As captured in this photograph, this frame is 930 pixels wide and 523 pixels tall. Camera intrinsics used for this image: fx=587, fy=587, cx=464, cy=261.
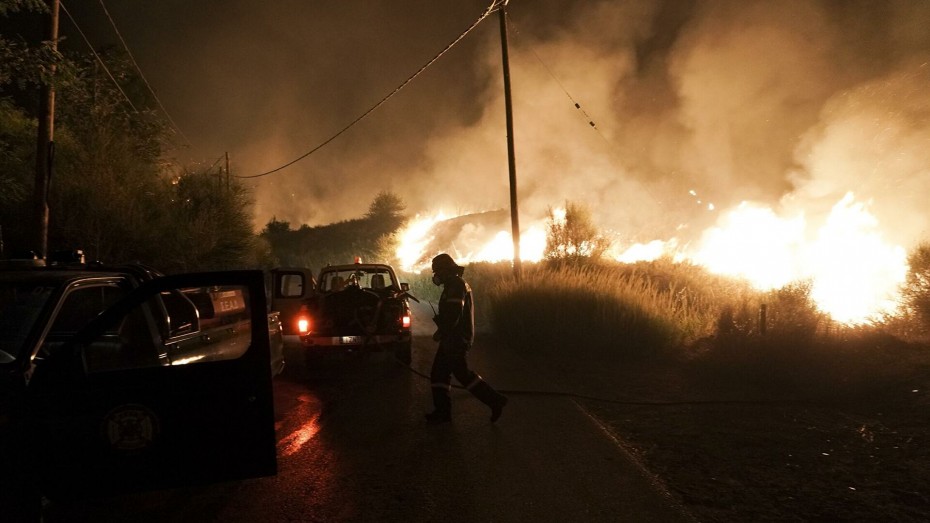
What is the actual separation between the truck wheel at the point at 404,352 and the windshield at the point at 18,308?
6069mm

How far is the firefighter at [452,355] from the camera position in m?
6.45

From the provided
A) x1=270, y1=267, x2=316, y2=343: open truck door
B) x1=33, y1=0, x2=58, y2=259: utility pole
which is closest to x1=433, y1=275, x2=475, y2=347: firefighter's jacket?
x1=270, y1=267, x2=316, y2=343: open truck door

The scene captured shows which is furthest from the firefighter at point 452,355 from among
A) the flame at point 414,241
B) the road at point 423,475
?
the flame at point 414,241

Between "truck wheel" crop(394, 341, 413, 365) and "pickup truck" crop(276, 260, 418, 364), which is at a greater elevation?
"pickup truck" crop(276, 260, 418, 364)

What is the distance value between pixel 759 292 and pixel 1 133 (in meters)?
19.2

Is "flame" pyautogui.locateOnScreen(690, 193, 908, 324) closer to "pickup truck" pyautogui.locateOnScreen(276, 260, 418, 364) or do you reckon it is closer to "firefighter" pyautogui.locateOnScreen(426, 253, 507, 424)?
"pickup truck" pyautogui.locateOnScreen(276, 260, 418, 364)

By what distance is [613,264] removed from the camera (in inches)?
727

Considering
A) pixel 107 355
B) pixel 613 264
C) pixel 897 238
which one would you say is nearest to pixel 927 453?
pixel 107 355

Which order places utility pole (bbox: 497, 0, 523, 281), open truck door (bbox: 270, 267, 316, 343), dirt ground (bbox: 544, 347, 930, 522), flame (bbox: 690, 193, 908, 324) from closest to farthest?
dirt ground (bbox: 544, 347, 930, 522) → open truck door (bbox: 270, 267, 316, 343) → flame (bbox: 690, 193, 908, 324) → utility pole (bbox: 497, 0, 523, 281)

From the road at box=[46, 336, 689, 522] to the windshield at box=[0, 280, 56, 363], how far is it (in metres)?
1.18

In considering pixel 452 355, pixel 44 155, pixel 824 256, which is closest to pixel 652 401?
pixel 452 355

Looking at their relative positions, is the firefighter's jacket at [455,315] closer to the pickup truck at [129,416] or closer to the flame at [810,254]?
the pickup truck at [129,416]

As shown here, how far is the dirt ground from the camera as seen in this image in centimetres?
435

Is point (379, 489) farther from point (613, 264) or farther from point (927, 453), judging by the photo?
point (613, 264)
